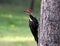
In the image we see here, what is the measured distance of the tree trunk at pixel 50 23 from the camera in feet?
20.0

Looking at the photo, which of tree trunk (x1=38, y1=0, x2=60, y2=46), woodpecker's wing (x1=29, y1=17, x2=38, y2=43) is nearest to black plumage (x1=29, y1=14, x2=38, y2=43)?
woodpecker's wing (x1=29, y1=17, x2=38, y2=43)

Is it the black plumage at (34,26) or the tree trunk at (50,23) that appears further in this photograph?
the black plumage at (34,26)

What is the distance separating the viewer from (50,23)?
6137 millimetres

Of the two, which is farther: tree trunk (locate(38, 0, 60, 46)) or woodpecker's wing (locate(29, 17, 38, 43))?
woodpecker's wing (locate(29, 17, 38, 43))

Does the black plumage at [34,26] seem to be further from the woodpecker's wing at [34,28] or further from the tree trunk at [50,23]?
the tree trunk at [50,23]

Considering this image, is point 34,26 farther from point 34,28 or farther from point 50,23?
point 50,23

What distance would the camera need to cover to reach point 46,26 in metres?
6.17

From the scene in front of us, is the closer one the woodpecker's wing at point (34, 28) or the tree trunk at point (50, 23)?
the tree trunk at point (50, 23)

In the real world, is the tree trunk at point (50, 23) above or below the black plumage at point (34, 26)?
above

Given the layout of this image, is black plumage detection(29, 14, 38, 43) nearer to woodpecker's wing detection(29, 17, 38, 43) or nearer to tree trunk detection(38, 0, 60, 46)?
woodpecker's wing detection(29, 17, 38, 43)

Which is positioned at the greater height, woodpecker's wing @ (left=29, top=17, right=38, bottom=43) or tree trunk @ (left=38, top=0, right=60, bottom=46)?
tree trunk @ (left=38, top=0, right=60, bottom=46)

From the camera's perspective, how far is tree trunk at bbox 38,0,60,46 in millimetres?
6082

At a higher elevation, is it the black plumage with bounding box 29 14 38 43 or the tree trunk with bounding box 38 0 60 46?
the tree trunk with bounding box 38 0 60 46

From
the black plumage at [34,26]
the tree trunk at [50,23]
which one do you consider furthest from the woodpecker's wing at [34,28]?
the tree trunk at [50,23]
